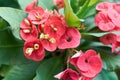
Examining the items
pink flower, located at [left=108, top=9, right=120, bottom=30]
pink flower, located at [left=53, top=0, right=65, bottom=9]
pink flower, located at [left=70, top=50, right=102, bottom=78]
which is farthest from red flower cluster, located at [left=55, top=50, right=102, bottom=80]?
pink flower, located at [left=53, top=0, right=65, bottom=9]

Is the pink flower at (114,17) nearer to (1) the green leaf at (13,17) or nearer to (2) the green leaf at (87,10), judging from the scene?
(2) the green leaf at (87,10)

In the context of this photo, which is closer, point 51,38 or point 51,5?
point 51,38

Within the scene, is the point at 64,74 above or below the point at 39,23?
below

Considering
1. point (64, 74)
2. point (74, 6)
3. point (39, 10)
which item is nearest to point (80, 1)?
point (74, 6)

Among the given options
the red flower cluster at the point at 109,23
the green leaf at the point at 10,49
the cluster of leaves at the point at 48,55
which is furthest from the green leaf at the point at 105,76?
the green leaf at the point at 10,49

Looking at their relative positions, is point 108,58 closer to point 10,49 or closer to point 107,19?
point 107,19

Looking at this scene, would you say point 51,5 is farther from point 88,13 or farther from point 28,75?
point 28,75

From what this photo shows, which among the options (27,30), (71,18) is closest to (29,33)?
(27,30)
